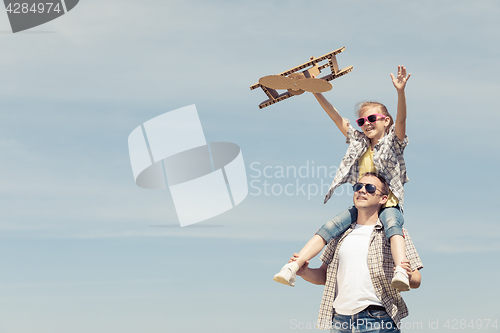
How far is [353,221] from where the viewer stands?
900cm

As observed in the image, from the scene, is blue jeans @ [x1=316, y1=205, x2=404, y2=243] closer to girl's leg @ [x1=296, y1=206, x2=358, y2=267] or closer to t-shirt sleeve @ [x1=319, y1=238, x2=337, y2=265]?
girl's leg @ [x1=296, y1=206, x2=358, y2=267]

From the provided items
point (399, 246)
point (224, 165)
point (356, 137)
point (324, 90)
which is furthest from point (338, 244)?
point (224, 165)

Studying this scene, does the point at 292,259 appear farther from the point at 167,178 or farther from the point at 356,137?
the point at 167,178

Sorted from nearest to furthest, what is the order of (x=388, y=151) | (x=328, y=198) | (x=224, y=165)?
(x=388, y=151), (x=328, y=198), (x=224, y=165)

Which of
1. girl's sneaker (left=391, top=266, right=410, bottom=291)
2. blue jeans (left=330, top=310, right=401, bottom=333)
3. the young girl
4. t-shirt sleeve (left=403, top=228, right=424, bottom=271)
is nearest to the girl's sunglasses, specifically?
the young girl

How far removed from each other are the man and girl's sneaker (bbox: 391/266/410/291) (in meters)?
0.17

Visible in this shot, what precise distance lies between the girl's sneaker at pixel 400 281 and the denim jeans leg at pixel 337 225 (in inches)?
53.6

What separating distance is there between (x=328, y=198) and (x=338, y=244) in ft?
2.48

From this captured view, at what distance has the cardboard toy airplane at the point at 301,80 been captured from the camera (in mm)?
8836

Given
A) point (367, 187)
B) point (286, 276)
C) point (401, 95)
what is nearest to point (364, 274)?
point (286, 276)

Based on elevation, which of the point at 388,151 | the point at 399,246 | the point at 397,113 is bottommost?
the point at 399,246

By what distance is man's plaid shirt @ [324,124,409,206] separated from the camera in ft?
28.1

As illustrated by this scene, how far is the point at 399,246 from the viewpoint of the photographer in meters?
8.00

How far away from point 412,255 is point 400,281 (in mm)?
802
